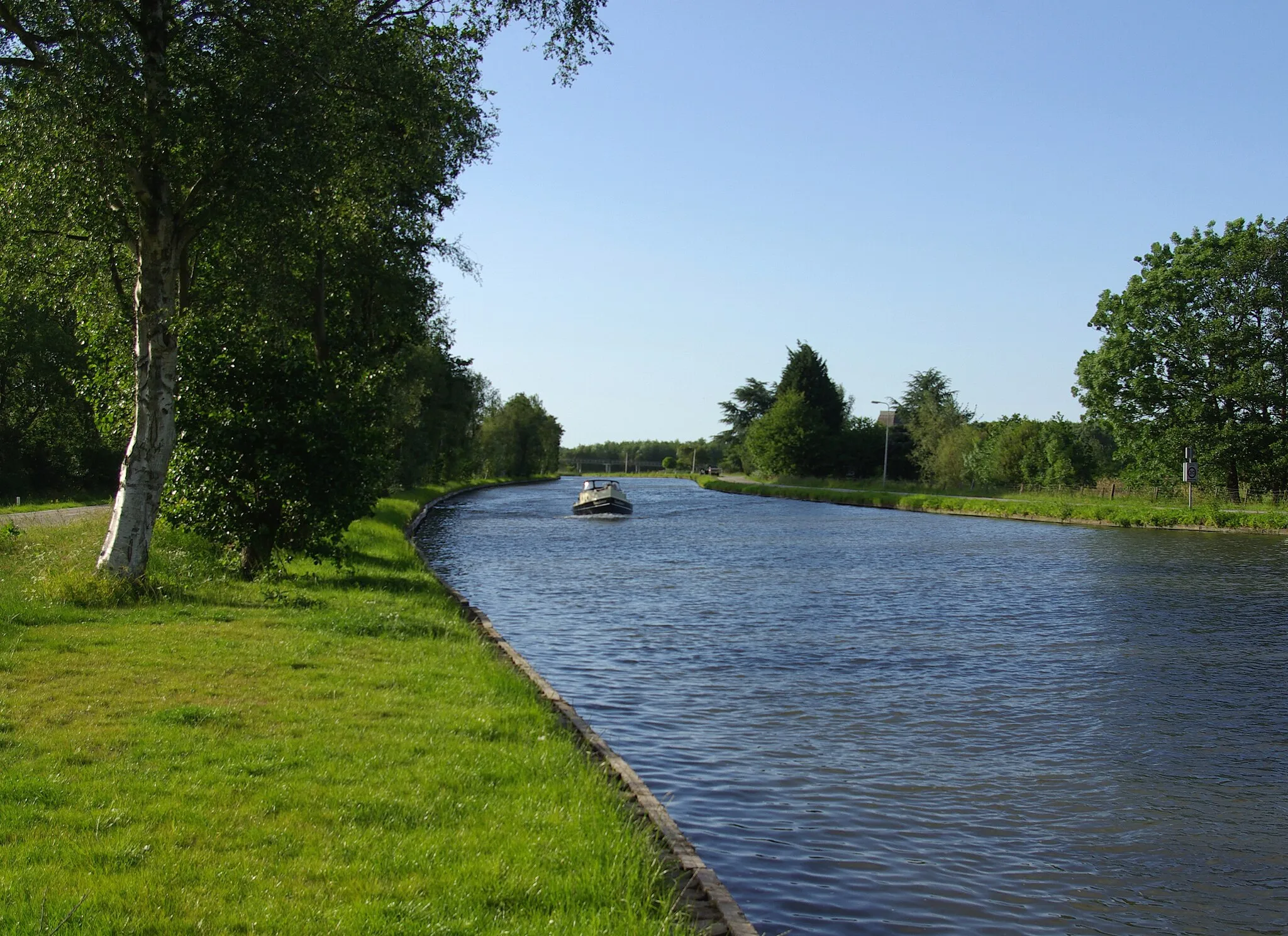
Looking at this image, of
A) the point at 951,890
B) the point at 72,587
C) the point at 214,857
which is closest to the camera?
the point at 214,857

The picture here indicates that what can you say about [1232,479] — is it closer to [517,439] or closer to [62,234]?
[62,234]

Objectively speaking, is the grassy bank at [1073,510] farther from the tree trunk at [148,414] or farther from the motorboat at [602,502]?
the tree trunk at [148,414]

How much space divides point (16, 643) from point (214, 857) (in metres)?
6.14

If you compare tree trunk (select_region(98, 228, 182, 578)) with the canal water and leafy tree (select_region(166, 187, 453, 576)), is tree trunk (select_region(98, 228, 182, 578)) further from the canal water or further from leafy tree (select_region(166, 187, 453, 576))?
the canal water

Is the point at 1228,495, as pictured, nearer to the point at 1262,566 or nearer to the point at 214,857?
the point at 1262,566

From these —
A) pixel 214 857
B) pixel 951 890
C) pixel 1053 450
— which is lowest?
pixel 951 890

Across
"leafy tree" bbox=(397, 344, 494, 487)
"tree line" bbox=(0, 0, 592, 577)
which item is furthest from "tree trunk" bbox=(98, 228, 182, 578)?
"leafy tree" bbox=(397, 344, 494, 487)

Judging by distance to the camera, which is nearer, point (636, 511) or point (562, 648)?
point (562, 648)

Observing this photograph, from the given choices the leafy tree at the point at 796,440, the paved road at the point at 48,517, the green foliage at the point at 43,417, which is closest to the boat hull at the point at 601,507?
the green foliage at the point at 43,417

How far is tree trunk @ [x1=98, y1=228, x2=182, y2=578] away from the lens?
44.6 ft

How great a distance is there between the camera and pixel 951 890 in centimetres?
723

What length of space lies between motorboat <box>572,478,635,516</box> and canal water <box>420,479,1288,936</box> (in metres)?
28.1

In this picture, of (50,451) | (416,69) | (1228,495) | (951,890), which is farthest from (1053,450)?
(951,890)

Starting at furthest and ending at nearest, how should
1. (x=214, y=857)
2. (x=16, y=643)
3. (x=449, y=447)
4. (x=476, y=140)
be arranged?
(x=449, y=447) → (x=476, y=140) → (x=16, y=643) → (x=214, y=857)
